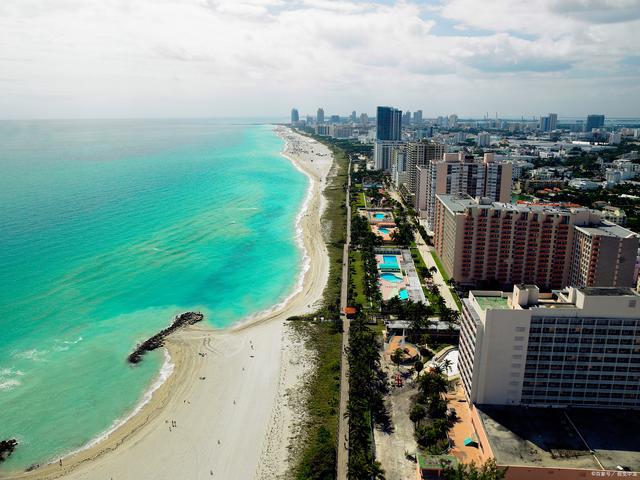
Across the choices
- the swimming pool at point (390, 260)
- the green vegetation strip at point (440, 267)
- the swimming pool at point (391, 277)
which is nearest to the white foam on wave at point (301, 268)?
the swimming pool at point (391, 277)

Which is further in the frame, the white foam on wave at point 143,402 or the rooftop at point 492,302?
the white foam on wave at point 143,402

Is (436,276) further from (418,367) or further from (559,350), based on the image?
(559,350)

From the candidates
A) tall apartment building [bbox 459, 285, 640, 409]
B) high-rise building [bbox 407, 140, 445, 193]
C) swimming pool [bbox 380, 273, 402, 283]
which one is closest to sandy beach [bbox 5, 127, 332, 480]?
tall apartment building [bbox 459, 285, 640, 409]

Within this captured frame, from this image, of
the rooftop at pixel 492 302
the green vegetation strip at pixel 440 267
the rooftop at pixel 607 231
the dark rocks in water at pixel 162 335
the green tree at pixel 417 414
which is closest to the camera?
the green tree at pixel 417 414

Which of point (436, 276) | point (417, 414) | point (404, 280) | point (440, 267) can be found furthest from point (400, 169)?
point (417, 414)

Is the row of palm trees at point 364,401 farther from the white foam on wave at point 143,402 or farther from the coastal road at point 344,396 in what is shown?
the white foam on wave at point 143,402

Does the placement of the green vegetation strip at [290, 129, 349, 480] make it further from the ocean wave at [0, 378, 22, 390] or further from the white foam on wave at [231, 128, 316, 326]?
the ocean wave at [0, 378, 22, 390]

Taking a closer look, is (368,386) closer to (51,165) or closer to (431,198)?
(431,198)
